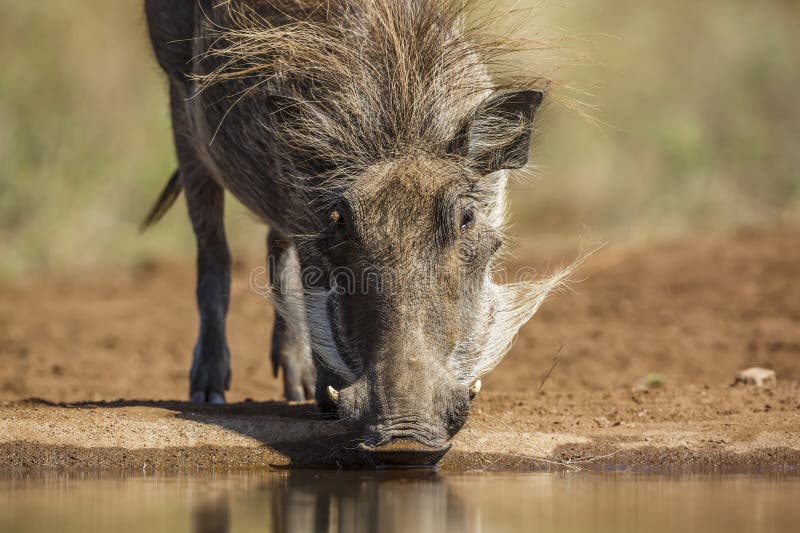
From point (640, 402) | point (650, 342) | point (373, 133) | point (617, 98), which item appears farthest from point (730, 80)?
point (373, 133)

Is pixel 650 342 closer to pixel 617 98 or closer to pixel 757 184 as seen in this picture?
pixel 757 184

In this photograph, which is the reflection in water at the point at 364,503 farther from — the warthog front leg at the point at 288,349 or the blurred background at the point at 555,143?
the blurred background at the point at 555,143

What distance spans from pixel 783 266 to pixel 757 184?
2.95 metres

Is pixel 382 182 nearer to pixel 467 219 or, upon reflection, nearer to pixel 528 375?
pixel 467 219

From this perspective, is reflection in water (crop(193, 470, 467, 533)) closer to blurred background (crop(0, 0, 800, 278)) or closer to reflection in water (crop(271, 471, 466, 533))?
reflection in water (crop(271, 471, 466, 533))

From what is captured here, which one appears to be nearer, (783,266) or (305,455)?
(305,455)

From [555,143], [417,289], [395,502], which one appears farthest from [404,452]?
[555,143]

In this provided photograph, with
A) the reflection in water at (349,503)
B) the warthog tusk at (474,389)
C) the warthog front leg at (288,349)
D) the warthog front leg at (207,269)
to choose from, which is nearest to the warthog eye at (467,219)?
the warthog tusk at (474,389)

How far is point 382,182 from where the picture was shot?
14.0 feet

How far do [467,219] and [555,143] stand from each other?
26.4ft

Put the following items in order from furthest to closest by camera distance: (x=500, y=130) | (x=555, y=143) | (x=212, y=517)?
(x=555, y=143) → (x=500, y=130) → (x=212, y=517)

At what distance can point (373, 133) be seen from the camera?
4461 mm

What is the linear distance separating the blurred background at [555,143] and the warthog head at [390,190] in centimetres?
486

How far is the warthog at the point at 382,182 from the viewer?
13.0ft
